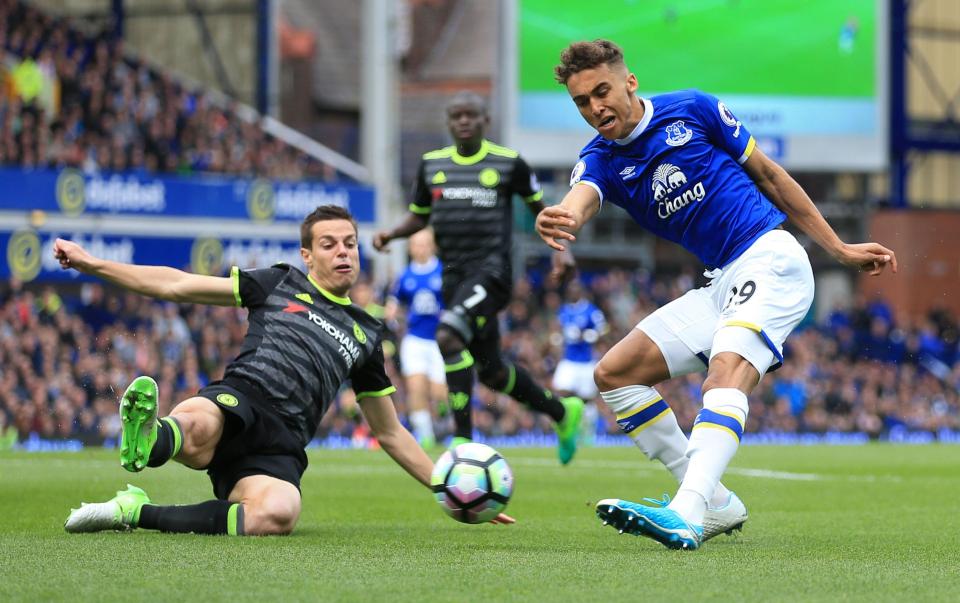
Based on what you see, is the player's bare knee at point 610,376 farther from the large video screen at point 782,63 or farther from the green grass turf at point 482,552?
the large video screen at point 782,63

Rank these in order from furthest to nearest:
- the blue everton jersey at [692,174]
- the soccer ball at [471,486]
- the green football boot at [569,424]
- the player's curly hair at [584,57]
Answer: the green football boot at [569,424]
the blue everton jersey at [692,174]
the soccer ball at [471,486]
the player's curly hair at [584,57]

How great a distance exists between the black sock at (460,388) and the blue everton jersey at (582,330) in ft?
34.9

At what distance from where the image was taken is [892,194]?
32.0m

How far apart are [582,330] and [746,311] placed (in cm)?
1493

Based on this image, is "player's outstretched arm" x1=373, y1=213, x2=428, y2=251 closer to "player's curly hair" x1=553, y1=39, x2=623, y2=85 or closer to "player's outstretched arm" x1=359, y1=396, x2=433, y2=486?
"player's outstretched arm" x1=359, y1=396, x2=433, y2=486

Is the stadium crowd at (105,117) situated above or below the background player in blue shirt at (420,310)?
above

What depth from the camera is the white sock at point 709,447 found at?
5.66 m

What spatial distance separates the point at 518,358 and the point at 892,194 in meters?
12.1

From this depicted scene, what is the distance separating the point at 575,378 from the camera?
2061 cm

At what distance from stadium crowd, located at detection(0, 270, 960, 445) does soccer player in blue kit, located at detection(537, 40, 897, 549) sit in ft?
31.6

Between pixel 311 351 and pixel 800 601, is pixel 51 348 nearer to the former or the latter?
pixel 311 351

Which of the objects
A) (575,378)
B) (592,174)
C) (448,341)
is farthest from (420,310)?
(592,174)

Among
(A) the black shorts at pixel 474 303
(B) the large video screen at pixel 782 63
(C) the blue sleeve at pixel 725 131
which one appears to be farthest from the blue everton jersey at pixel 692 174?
(B) the large video screen at pixel 782 63

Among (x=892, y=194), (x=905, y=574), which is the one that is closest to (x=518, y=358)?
(x=892, y=194)
